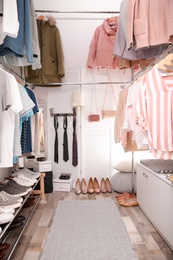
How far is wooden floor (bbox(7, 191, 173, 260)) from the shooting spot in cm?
163

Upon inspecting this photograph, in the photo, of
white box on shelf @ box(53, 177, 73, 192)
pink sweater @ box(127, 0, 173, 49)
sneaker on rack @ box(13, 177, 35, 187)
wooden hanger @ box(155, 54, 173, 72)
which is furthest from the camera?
white box on shelf @ box(53, 177, 73, 192)

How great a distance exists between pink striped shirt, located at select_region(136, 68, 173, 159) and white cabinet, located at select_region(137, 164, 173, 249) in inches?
26.3

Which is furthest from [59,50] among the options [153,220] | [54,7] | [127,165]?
[153,220]

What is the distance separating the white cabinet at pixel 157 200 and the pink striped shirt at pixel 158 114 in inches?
26.3

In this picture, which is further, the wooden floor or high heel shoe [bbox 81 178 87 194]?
high heel shoe [bbox 81 178 87 194]

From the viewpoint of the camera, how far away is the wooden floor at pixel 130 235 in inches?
64.2

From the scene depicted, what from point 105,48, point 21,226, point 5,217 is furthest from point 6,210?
point 105,48

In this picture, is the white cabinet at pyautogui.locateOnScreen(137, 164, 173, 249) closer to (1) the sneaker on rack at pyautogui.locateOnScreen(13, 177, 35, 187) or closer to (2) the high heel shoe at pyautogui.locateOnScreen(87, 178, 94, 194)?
(2) the high heel shoe at pyautogui.locateOnScreen(87, 178, 94, 194)

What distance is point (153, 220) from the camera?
2.02 m

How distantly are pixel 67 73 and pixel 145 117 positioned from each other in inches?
105

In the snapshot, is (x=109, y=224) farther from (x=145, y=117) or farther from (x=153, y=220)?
(x=145, y=117)

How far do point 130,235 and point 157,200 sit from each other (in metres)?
0.40

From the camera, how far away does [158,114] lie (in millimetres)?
1152

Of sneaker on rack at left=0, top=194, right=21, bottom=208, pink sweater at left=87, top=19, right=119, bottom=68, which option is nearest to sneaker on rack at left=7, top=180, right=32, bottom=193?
sneaker on rack at left=0, top=194, right=21, bottom=208
